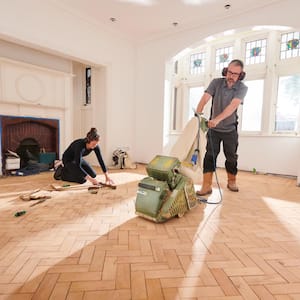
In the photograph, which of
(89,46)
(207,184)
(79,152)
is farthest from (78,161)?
(89,46)

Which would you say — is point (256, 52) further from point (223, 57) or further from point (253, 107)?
point (253, 107)

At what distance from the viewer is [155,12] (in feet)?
12.1

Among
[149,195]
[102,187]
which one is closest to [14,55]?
[102,187]

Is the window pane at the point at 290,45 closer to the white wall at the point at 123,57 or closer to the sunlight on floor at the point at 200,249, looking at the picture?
the white wall at the point at 123,57

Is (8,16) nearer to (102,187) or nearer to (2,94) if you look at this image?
(2,94)

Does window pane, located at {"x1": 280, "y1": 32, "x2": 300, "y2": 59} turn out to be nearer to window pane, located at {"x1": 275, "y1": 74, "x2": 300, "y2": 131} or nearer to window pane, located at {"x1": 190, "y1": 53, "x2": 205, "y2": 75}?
window pane, located at {"x1": 275, "y1": 74, "x2": 300, "y2": 131}

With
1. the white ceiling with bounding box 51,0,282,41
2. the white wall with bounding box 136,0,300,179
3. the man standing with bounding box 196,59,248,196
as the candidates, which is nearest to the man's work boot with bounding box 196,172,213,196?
the man standing with bounding box 196,59,248,196

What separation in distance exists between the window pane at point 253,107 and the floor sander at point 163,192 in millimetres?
3168

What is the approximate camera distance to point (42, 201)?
7.02 ft

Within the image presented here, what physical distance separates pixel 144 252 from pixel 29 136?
11.6 ft

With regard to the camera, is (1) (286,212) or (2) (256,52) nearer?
(1) (286,212)

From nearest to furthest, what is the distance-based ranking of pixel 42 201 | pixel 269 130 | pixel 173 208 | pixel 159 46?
pixel 173 208 → pixel 42 201 → pixel 269 130 → pixel 159 46

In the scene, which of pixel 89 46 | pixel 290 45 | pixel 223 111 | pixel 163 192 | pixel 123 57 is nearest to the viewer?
pixel 163 192

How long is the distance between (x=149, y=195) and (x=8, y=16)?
329cm
